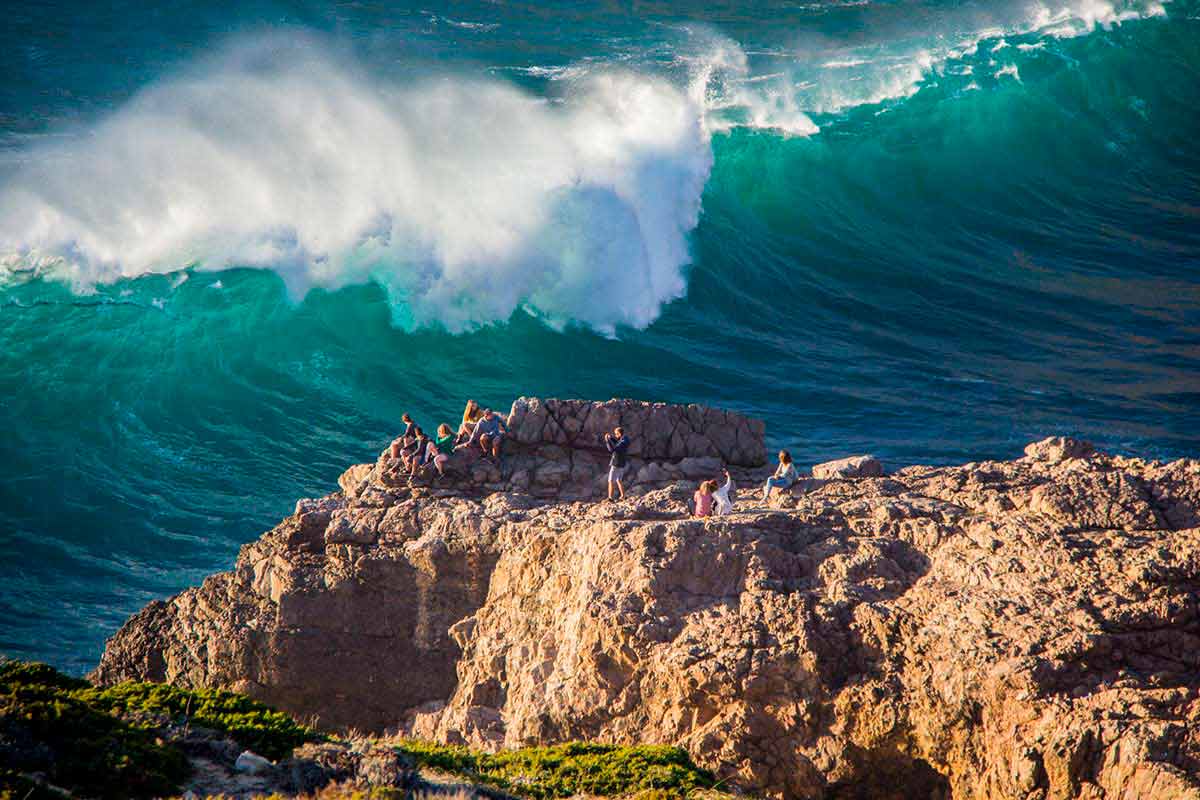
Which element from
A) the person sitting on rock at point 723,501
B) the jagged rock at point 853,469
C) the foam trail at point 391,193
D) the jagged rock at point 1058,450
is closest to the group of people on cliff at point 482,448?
the jagged rock at point 853,469

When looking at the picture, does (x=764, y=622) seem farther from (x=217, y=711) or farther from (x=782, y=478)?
(x=217, y=711)

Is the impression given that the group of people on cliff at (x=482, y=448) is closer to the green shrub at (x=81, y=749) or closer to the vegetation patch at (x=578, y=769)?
the vegetation patch at (x=578, y=769)

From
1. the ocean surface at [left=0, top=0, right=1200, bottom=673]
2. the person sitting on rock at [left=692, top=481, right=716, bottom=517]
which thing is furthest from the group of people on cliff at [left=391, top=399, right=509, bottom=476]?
the ocean surface at [left=0, top=0, right=1200, bottom=673]

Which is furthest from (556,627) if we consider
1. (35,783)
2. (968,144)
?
(968,144)

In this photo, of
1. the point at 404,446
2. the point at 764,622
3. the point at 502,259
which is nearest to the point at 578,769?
the point at 764,622

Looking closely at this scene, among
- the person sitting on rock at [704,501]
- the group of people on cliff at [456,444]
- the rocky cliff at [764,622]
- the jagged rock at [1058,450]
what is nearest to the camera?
the rocky cliff at [764,622]

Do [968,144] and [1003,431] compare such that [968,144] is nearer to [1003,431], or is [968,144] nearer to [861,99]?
[861,99]
